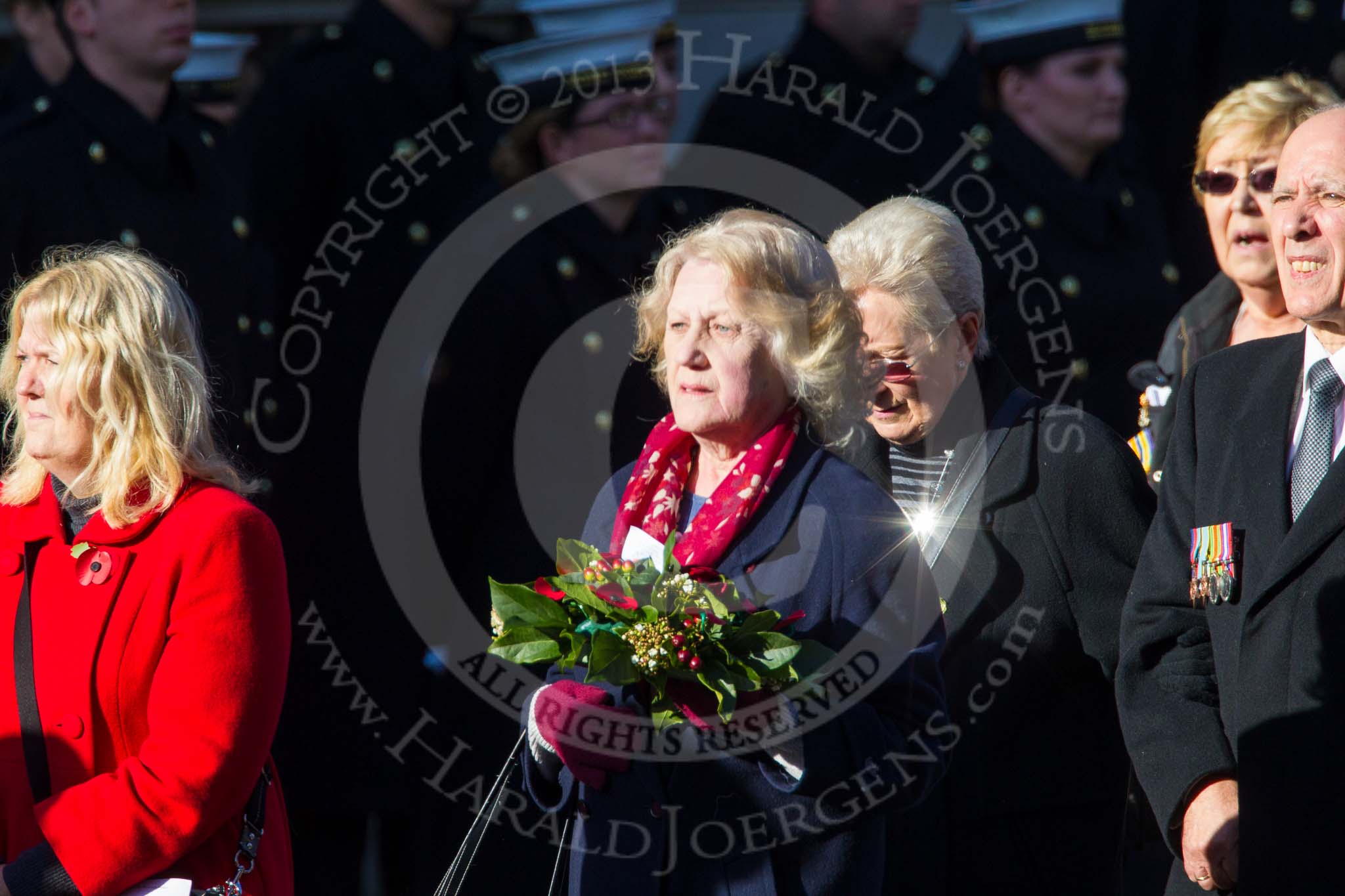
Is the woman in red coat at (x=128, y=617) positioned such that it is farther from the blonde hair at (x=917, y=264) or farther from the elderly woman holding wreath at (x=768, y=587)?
the blonde hair at (x=917, y=264)

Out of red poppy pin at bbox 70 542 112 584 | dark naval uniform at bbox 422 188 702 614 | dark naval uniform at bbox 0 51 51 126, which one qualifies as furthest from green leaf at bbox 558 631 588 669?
dark naval uniform at bbox 0 51 51 126

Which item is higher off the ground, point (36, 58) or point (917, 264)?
point (36, 58)

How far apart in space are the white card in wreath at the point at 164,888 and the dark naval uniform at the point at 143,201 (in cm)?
178

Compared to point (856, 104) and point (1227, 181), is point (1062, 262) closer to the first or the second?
point (1227, 181)

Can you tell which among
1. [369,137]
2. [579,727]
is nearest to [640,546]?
[579,727]

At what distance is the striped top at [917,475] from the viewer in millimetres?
2943

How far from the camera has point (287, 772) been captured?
365cm

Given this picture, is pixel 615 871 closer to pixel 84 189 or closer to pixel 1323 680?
pixel 1323 680

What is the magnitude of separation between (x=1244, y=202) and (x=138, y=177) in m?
2.54

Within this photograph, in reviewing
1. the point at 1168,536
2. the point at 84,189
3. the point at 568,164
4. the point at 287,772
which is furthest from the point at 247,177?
the point at 1168,536

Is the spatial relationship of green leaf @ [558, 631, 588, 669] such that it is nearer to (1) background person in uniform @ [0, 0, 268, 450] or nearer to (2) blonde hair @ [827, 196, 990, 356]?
(2) blonde hair @ [827, 196, 990, 356]

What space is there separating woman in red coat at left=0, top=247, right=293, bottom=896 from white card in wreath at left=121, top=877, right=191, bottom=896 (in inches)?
0.7

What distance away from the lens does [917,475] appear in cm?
300

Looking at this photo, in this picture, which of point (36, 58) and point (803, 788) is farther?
point (36, 58)
